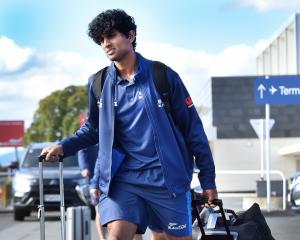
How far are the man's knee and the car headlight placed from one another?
1360 cm

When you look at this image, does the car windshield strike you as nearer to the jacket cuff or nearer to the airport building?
the jacket cuff

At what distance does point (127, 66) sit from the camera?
222 inches

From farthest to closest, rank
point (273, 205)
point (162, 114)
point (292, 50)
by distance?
point (292, 50) < point (273, 205) < point (162, 114)

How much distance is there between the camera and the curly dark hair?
217 inches

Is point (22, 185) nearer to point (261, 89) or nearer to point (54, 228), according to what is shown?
point (54, 228)

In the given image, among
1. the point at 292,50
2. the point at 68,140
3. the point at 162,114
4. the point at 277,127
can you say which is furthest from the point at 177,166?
the point at 292,50

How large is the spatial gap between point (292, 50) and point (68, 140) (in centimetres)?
6443

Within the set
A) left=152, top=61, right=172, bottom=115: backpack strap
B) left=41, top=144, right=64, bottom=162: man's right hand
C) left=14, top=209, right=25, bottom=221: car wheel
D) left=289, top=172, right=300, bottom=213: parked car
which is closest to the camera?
left=152, top=61, right=172, bottom=115: backpack strap

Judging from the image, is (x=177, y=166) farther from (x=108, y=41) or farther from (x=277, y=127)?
(x=277, y=127)

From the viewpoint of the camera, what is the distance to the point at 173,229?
5.47m

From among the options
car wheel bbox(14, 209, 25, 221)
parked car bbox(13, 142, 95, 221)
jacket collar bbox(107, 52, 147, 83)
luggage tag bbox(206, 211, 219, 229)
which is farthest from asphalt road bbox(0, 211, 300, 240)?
jacket collar bbox(107, 52, 147, 83)

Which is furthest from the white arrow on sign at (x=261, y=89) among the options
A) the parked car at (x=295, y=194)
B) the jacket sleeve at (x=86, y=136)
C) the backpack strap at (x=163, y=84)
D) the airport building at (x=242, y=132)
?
the airport building at (x=242, y=132)

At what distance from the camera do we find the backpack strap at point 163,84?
5512mm

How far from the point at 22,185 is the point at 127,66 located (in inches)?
536
